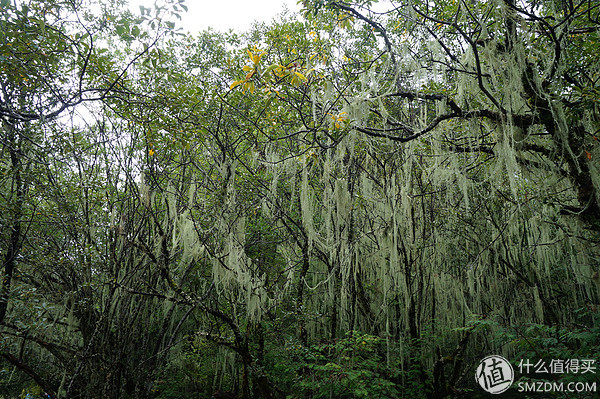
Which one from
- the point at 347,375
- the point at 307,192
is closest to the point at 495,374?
the point at 347,375

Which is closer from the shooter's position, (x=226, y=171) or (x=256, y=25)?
(x=226, y=171)

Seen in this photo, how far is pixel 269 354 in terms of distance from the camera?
20.3 ft

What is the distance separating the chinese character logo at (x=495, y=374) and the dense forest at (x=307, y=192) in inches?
16.7

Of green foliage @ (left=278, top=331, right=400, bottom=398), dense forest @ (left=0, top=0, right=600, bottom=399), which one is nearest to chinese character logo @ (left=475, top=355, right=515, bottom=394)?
dense forest @ (left=0, top=0, right=600, bottom=399)

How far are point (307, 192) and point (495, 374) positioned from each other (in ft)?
12.5

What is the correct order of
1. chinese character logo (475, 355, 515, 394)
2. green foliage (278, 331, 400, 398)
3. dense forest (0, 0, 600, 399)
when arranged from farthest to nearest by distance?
chinese character logo (475, 355, 515, 394) < green foliage (278, 331, 400, 398) < dense forest (0, 0, 600, 399)

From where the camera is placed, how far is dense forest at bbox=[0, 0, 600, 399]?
3.12m

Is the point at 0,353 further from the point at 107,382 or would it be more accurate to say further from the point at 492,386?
the point at 492,386

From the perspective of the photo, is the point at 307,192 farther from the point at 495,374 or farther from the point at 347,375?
the point at 495,374

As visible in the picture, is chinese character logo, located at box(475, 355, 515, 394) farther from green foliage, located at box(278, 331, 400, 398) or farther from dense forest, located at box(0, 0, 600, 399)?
green foliage, located at box(278, 331, 400, 398)

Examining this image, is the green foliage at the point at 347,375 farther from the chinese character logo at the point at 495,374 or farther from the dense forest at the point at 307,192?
the chinese character logo at the point at 495,374

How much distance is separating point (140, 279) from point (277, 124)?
3163mm

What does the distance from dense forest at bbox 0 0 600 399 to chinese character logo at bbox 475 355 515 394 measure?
0.42 metres

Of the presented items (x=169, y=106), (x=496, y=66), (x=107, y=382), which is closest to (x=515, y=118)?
(x=496, y=66)
